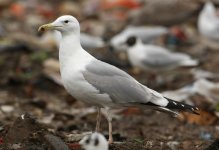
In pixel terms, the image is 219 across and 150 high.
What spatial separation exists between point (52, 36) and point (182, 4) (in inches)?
→ 119

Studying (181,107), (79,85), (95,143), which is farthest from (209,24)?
(95,143)

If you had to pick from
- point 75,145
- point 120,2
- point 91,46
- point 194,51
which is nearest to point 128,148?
point 75,145

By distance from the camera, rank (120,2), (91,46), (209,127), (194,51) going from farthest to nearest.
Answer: (120,2) → (194,51) → (91,46) → (209,127)

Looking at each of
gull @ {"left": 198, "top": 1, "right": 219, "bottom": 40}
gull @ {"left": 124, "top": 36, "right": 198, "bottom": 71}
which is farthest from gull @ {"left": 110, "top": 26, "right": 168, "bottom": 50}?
gull @ {"left": 124, "top": 36, "right": 198, "bottom": 71}

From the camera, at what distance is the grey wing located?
5863 mm

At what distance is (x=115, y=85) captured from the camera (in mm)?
5934

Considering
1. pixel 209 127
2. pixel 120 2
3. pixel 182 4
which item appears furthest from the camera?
pixel 120 2

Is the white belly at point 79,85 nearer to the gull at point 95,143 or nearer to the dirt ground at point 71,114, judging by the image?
the dirt ground at point 71,114

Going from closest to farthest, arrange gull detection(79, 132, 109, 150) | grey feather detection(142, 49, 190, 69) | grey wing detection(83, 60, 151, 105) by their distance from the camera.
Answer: gull detection(79, 132, 109, 150) → grey wing detection(83, 60, 151, 105) → grey feather detection(142, 49, 190, 69)

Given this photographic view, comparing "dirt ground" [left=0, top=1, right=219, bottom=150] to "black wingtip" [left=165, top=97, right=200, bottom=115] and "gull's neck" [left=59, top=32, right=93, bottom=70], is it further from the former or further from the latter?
"gull's neck" [left=59, top=32, right=93, bottom=70]

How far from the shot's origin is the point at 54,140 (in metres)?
5.45

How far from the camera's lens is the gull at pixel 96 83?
19.0ft

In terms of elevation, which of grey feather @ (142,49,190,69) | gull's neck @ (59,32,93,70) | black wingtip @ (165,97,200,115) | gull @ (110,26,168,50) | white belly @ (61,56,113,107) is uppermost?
gull @ (110,26,168,50)

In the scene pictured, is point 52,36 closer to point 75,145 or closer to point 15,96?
point 15,96
